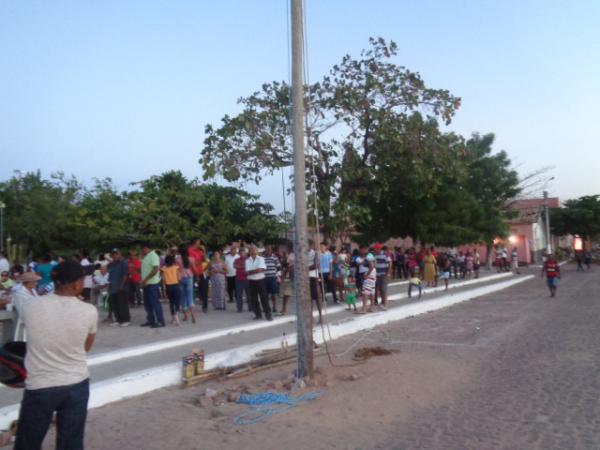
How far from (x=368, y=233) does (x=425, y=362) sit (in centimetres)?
2381

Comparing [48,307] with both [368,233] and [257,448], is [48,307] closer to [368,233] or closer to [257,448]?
[257,448]

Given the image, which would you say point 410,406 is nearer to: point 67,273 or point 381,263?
point 67,273

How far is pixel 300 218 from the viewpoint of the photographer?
770 cm

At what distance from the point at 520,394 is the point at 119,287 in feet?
27.3

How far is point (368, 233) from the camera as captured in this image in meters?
32.6

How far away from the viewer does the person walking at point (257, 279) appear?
12031 millimetres

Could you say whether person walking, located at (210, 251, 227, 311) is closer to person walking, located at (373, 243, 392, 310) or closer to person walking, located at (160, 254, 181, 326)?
person walking, located at (160, 254, 181, 326)

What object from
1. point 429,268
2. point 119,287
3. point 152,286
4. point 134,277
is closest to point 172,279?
point 152,286

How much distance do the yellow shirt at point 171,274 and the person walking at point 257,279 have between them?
1499 mm

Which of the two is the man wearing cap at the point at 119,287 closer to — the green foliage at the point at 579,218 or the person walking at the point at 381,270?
the person walking at the point at 381,270

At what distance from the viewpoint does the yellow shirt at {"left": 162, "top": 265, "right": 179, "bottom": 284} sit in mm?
11867

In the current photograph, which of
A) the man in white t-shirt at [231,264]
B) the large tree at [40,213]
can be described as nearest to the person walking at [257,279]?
the man in white t-shirt at [231,264]

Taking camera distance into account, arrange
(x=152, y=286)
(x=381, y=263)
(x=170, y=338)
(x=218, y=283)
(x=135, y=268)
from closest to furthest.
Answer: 1. (x=170, y=338)
2. (x=152, y=286)
3. (x=135, y=268)
4. (x=381, y=263)
5. (x=218, y=283)

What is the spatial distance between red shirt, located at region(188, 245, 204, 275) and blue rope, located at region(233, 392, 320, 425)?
738 cm
